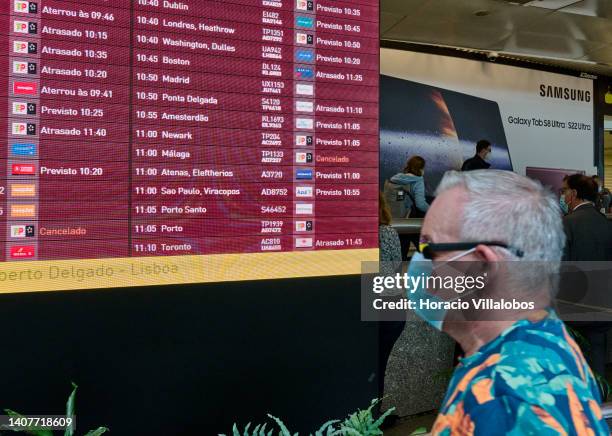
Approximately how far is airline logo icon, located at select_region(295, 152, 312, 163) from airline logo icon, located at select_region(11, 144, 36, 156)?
952 millimetres

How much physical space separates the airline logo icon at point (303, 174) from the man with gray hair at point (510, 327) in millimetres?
1159

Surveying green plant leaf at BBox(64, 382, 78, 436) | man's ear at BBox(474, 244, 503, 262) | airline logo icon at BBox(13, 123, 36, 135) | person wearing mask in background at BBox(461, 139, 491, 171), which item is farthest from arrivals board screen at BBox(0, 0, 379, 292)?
person wearing mask in background at BBox(461, 139, 491, 171)

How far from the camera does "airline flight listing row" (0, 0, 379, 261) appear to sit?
5.85ft

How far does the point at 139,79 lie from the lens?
1.92 meters

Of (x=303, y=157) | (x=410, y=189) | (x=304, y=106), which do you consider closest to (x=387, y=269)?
(x=303, y=157)

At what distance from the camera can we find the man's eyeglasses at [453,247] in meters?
0.92

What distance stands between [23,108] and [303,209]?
3.48 feet

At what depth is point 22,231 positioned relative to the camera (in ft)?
5.79

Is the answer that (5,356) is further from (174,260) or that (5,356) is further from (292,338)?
(292,338)

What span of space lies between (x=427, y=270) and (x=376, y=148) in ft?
4.21

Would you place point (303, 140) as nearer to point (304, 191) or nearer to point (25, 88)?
point (304, 191)

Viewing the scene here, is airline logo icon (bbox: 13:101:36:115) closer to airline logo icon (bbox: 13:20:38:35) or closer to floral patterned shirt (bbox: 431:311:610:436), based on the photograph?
airline logo icon (bbox: 13:20:38:35)

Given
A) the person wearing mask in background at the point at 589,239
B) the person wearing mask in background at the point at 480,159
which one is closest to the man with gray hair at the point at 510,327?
the person wearing mask in background at the point at 589,239

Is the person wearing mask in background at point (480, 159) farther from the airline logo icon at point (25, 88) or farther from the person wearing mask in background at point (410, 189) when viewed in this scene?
the airline logo icon at point (25, 88)
